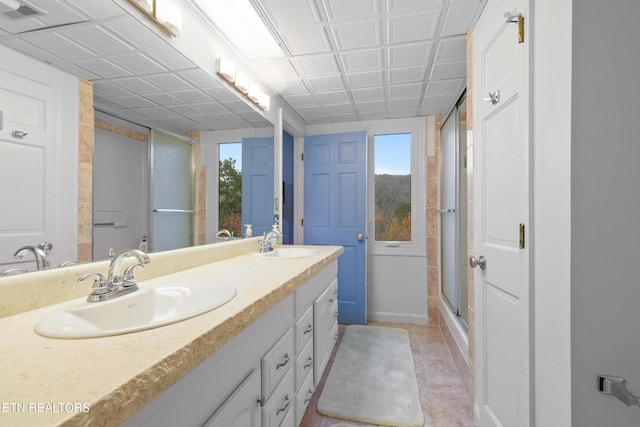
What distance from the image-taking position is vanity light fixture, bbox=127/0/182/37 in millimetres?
1163

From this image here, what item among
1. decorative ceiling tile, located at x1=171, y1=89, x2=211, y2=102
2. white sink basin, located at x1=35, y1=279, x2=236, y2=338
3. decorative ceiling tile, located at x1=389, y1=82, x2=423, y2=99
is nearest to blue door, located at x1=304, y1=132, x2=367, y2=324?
decorative ceiling tile, located at x1=389, y1=82, x2=423, y2=99

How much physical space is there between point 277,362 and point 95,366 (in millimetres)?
685

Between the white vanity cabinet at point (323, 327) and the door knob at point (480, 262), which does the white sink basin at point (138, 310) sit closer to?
the white vanity cabinet at point (323, 327)

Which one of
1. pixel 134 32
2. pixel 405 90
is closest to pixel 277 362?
pixel 134 32

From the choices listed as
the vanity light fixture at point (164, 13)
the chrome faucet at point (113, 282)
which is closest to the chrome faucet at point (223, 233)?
the chrome faucet at point (113, 282)

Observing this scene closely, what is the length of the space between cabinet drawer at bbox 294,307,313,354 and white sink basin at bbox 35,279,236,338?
0.50m

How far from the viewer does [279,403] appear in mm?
1089

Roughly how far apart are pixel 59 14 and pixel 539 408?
1.98 meters

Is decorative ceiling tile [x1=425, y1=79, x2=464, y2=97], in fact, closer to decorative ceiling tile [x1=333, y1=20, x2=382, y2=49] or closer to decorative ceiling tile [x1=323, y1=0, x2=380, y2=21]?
decorative ceiling tile [x1=333, y1=20, x2=382, y2=49]

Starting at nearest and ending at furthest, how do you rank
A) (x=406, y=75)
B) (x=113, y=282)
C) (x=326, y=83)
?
(x=113, y=282) < (x=406, y=75) < (x=326, y=83)

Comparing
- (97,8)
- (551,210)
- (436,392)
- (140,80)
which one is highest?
(97,8)

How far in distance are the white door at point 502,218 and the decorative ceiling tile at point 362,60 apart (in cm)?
60

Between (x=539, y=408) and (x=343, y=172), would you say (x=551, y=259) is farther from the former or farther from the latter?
(x=343, y=172)

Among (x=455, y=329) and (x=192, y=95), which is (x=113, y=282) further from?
(x=455, y=329)
